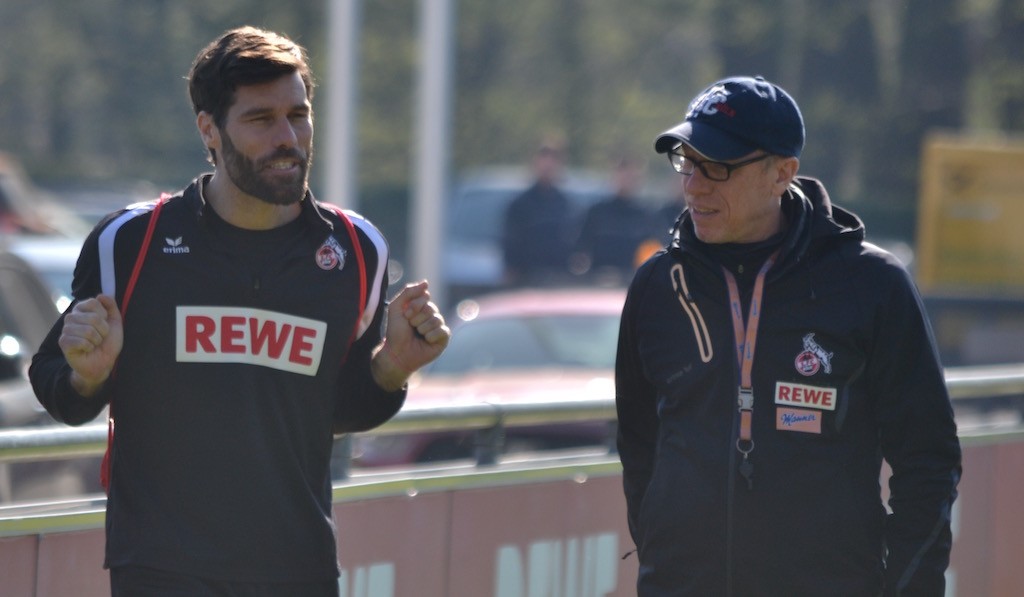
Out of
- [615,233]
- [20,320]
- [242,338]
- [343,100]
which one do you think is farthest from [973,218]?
[242,338]

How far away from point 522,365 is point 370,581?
466 cm

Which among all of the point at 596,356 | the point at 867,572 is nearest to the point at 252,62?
the point at 867,572

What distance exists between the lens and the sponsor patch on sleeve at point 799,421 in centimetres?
342

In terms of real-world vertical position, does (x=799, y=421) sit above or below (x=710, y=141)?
below

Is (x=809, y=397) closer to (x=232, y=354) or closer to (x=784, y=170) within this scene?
(x=784, y=170)

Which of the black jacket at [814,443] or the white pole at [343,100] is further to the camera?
the white pole at [343,100]

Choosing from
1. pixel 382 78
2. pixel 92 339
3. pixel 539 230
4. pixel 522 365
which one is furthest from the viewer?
pixel 382 78

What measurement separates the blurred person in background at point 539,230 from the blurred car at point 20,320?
766 cm

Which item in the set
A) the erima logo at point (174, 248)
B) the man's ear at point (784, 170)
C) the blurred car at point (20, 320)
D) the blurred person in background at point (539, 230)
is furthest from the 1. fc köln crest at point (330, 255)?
the blurred person in background at point (539, 230)

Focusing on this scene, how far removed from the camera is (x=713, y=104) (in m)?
3.53

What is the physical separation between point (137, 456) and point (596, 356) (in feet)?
19.0

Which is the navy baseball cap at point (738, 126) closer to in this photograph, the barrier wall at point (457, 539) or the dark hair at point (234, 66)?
the dark hair at point (234, 66)

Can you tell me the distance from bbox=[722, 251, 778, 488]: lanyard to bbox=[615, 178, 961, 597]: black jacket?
0.5 inches

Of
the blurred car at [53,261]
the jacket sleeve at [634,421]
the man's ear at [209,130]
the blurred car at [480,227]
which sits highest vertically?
the man's ear at [209,130]
